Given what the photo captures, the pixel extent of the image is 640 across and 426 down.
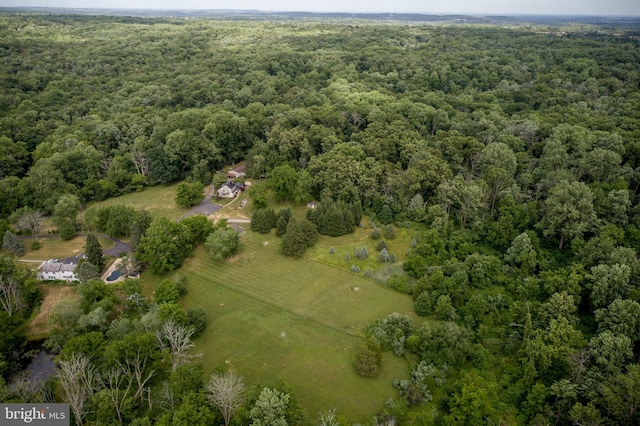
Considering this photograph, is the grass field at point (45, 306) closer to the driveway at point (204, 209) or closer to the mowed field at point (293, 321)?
the mowed field at point (293, 321)

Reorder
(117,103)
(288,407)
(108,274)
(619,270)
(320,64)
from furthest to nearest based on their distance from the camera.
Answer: (320,64), (117,103), (108,274), (619,270), (288,407)

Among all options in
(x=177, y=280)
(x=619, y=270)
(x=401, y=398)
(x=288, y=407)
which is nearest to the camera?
(x=288, y=407)

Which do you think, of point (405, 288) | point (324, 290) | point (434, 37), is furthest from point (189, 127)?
point (434, 37)

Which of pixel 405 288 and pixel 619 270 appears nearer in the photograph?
pixel 619 270

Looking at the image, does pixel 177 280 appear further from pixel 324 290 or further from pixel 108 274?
pixel 324 290

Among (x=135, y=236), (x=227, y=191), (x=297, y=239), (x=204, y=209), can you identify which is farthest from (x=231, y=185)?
(x=297, y=239)

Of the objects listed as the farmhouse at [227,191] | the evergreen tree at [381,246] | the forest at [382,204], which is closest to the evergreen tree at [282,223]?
the forest at [382,204]
